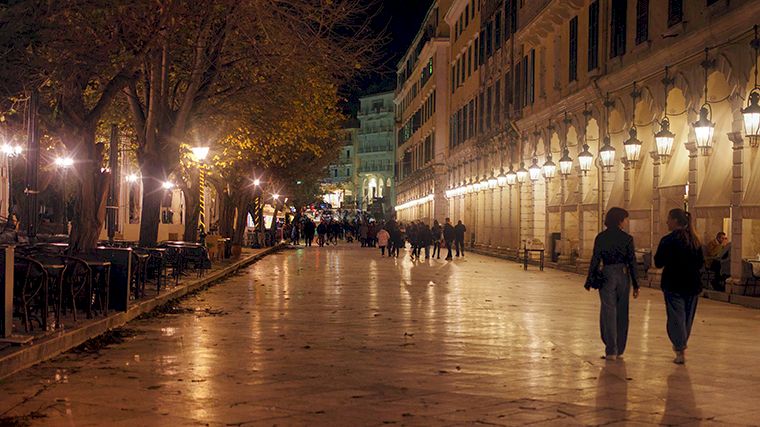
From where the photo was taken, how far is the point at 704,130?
78.2ft

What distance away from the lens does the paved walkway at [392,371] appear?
8734mm

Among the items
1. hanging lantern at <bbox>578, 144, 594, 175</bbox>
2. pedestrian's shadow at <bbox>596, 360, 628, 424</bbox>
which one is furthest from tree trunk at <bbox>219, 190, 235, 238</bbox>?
pedestrian's shadow at <bbox>596, 360, 628, 424</bbox>

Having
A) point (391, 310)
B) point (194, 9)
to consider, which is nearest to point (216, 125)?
point (194, 9)

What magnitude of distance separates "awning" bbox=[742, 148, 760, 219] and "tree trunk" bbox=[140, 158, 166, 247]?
44.4 ft

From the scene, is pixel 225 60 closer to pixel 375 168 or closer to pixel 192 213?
pixel 192 213

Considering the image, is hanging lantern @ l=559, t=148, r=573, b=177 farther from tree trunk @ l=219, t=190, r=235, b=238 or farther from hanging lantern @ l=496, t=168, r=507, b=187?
tree trunk @ l=219, t=190, r=235, b=238

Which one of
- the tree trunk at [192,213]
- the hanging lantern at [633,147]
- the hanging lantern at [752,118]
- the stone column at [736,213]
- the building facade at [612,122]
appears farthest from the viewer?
the tree trunk at [192,213]

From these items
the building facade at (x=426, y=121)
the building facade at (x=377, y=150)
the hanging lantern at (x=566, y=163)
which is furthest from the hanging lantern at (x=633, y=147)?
the building facade at (x=377, y=150)

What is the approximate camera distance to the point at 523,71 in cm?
Answer: 4678

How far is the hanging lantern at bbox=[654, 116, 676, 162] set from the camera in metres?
26.4

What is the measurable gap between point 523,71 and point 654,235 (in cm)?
1960

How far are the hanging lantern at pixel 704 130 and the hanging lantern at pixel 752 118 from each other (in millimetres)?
2665

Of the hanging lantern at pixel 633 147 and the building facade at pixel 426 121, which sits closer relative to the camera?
the hanging lantern at pixel 633 147

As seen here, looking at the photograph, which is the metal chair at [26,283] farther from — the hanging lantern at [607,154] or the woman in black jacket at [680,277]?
the hanging lantern at [607,154]
